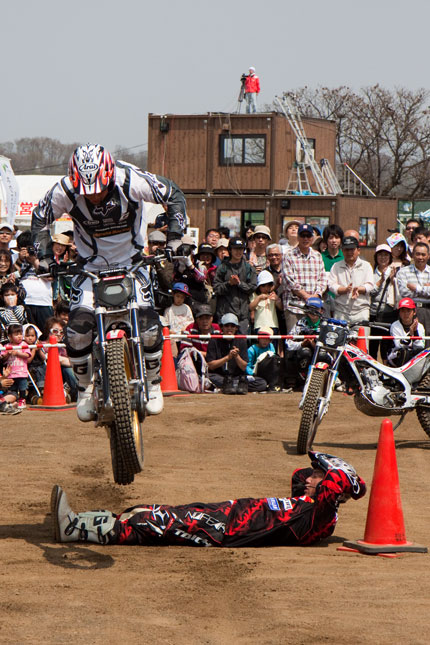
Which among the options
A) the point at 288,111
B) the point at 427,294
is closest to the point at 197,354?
the point at 427,294

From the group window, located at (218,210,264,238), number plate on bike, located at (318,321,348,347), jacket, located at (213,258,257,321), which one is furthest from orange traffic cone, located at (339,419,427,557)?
window, located at (218,210,264,238)

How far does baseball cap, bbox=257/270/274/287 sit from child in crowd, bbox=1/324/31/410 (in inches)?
145

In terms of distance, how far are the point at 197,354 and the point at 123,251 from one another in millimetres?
6839

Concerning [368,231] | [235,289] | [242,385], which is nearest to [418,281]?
[235,289]

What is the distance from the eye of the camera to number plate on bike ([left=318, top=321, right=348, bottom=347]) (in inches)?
403

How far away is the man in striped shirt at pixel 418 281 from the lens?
44.2 feet

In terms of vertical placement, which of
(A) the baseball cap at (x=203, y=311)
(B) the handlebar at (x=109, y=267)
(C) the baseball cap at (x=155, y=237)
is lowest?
(A) the baseball cap at (x=203, y=311)

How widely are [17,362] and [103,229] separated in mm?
6294

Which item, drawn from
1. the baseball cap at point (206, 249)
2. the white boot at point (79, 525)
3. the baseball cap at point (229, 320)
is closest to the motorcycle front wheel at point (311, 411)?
the white boot at point (79, 525)

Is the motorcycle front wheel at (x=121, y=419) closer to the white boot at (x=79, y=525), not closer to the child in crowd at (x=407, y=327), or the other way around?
the white boot at (x=79, y=525)

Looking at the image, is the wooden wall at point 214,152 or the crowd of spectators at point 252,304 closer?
the crowd of spectators at point 252,304

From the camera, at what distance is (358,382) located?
10430mm

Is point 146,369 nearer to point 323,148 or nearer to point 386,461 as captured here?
point 386,461

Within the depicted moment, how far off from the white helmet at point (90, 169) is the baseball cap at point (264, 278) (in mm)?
7756
